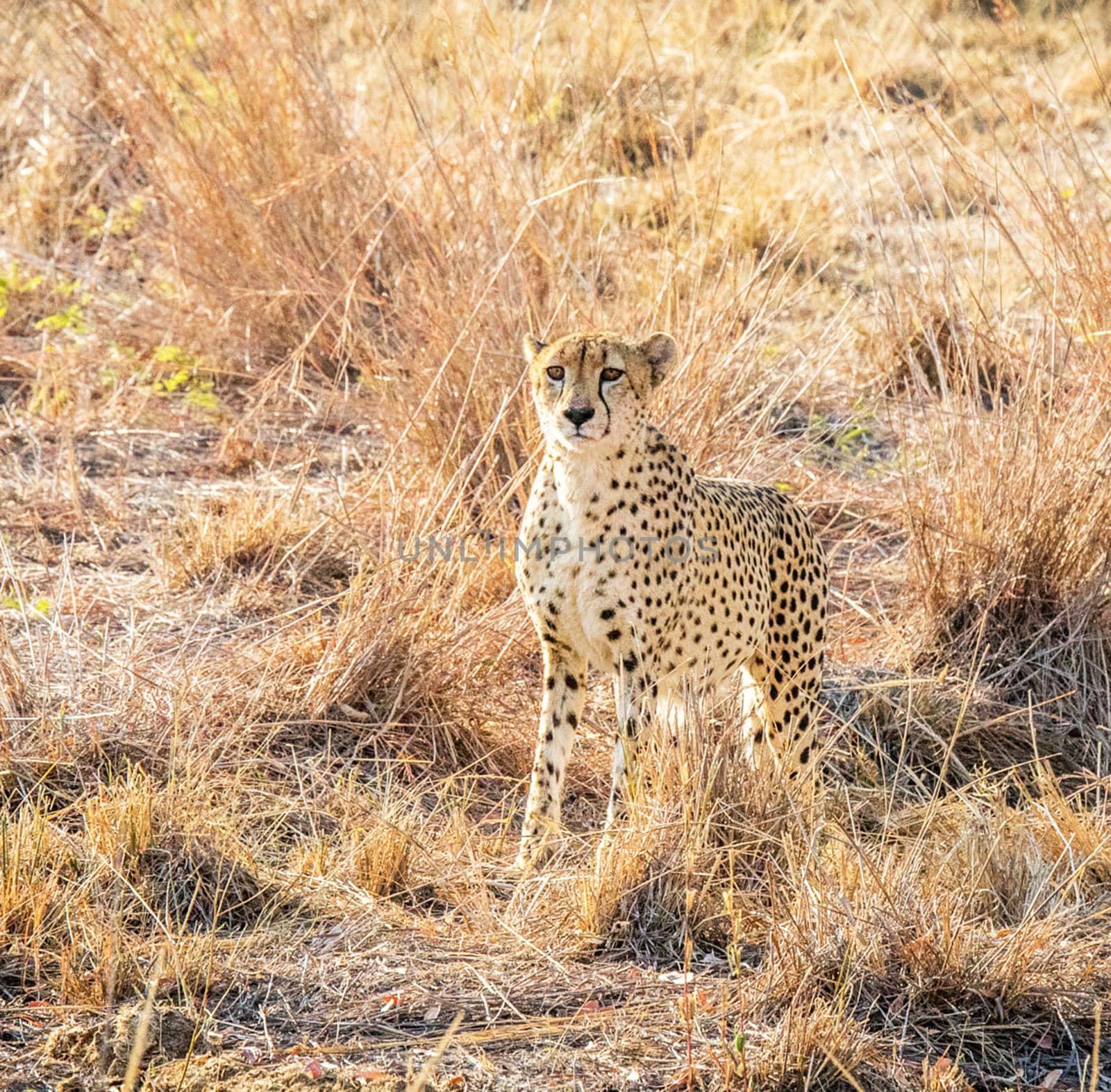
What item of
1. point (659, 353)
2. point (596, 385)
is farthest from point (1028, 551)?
point (596, 385)

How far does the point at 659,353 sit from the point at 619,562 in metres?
0.42

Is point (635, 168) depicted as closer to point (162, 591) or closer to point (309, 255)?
point (309, 255)

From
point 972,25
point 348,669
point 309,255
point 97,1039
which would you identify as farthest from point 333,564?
point 972,25

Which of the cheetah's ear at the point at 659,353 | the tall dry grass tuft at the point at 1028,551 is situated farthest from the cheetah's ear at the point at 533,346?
the tall dry grass tuft at the point at 1028,551

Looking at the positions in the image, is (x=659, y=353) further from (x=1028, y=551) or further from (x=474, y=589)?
(x=1028, y=551)

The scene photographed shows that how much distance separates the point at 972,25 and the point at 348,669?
6.34 m

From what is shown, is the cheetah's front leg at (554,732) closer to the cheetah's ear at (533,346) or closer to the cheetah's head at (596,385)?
the cheetah's head at (596,385)

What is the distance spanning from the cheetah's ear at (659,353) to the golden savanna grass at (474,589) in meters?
0.72

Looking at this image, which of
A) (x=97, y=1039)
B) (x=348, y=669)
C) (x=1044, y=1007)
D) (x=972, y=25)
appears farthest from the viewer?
(x=972, y=25)

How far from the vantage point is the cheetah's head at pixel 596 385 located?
3162mm

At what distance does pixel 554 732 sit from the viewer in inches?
134

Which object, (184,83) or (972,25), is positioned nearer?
(184,83)

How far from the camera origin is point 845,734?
3.99m

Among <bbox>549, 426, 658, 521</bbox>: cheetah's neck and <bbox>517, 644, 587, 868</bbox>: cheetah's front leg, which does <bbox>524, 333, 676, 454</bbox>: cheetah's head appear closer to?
<bbox>549, 426, 658, 521</bbox>: cheetah's neck
